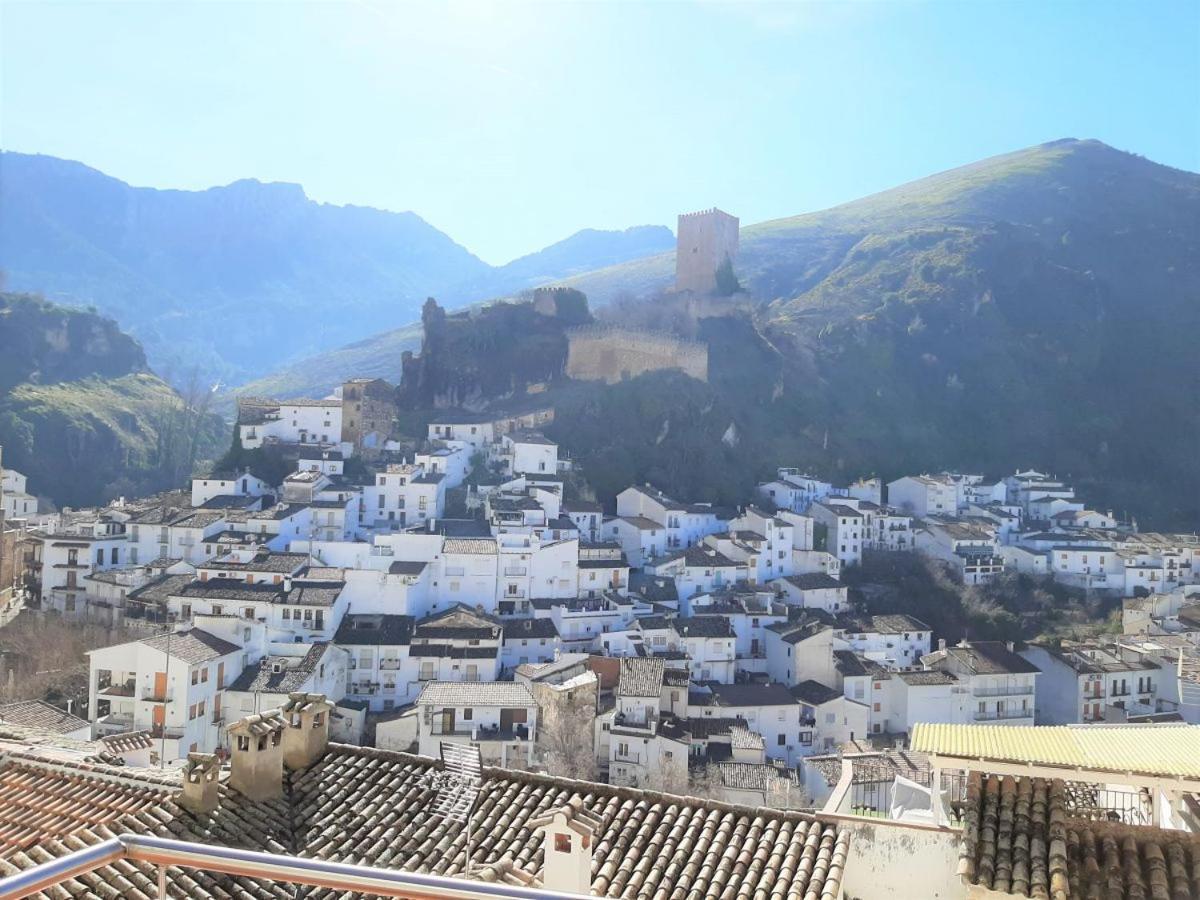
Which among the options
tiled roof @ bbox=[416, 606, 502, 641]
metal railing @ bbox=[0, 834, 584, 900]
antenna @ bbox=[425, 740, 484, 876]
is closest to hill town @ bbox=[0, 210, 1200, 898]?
tiled roof @ bbox=[416, 606, 502, 641]

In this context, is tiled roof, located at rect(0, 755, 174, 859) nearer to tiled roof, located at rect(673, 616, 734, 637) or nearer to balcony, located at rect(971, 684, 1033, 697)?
tiled roof, located at rect(673, 616, 734, 637)

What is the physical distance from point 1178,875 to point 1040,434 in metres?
Result: 78.6

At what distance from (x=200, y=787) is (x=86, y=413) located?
203 ft

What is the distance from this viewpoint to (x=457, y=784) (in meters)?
9.00

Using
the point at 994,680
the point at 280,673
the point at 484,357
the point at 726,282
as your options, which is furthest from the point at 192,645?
the point at 726,282

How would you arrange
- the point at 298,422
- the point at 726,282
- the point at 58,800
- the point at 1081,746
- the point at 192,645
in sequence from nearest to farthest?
the point at 1081,746 < the point at 58,800 < the point at 192,645 < the point at 298,422 < the point at 726,282

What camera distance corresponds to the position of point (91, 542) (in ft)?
119

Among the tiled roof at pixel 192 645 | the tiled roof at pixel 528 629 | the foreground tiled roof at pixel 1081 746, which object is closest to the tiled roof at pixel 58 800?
the foreground tiled roof at pixel 1081 746

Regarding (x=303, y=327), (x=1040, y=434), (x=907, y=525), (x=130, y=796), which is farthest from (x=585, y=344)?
(x=303, y=327)

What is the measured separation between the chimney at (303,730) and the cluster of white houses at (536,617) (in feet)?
55.4

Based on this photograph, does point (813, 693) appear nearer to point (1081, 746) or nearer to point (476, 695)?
point (476, 695)

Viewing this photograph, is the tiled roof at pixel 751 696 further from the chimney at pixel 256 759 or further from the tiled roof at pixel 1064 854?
the tiled roof at pixel 1064 854

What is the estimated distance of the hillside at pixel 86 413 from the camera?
57844mm

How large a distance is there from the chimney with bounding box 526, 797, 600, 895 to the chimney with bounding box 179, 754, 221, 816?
10.7ft
